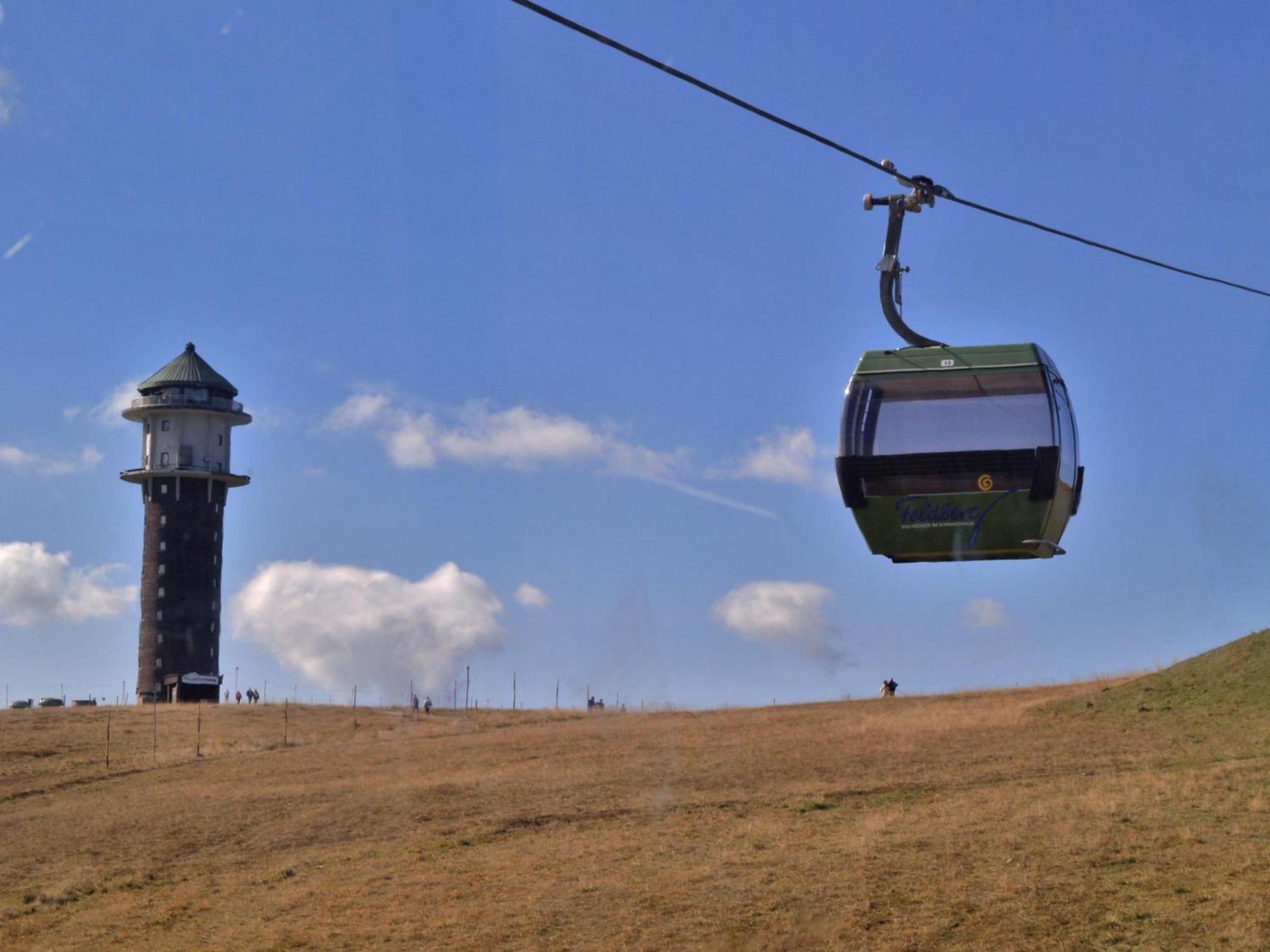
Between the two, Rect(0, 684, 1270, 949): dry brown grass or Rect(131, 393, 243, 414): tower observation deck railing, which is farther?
Rect(131, 393, 243, 414): tower observation deck railing

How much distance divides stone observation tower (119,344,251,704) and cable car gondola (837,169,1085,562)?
277 feet

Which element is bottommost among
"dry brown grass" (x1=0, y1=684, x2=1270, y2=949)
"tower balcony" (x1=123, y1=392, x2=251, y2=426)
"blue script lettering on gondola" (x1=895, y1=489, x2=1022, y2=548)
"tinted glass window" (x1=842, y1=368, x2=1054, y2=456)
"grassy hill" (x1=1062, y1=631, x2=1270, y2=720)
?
"dry brown grass" (x1=0, y1=684, x2=1270, y2=949)

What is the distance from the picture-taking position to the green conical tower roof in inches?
4181

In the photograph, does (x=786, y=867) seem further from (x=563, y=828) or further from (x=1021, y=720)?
(x=1021, y=720)

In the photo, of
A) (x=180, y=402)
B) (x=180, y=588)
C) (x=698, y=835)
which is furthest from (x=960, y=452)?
(x=180, y=402)

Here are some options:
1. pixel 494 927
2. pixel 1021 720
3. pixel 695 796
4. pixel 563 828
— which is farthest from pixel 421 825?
pixel 1021 720

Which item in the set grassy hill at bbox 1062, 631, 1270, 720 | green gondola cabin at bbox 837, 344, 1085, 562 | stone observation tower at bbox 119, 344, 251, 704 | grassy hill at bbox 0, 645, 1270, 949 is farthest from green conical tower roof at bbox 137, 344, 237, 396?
green gondola cabin at bbox 837, 344, 1085, 562

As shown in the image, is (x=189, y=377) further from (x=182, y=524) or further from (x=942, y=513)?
(x=942, y=513)

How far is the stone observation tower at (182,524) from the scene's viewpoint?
325ft

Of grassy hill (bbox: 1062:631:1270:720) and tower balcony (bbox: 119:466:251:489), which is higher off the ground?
tower balcony (bbox: 119:466:251:489)

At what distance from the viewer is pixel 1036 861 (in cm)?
3158

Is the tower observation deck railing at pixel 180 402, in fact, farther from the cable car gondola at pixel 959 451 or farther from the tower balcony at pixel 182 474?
the cable car gondola at pixel 959 451

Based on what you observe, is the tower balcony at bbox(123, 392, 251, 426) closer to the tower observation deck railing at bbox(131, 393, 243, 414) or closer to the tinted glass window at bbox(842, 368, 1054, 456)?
the tower observation deck railing at bbox(131, 393, 243, 414)

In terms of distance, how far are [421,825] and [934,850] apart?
14.2m
